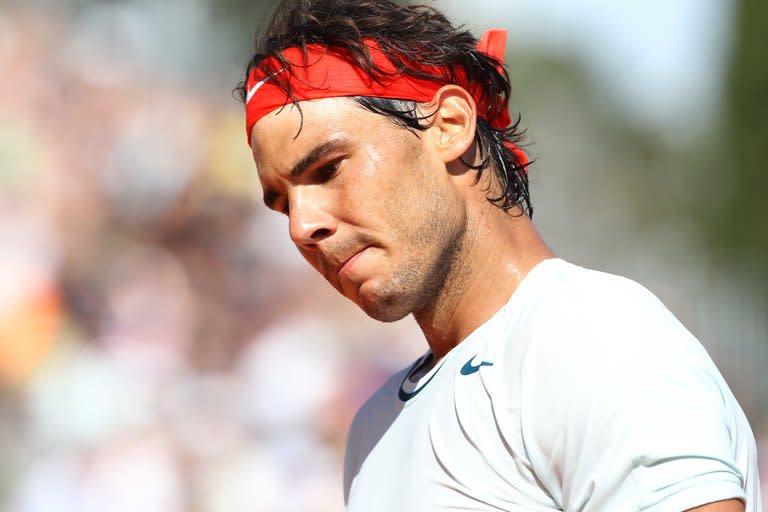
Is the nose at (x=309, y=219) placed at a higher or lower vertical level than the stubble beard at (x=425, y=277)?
higher

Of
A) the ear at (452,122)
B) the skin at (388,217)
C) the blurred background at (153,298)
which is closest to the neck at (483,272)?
the skin at (388,217)

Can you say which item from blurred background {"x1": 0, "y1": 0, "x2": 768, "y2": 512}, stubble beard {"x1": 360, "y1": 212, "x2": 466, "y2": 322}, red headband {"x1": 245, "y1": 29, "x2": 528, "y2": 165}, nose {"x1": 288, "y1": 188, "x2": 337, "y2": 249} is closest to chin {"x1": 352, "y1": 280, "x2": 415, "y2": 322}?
stubble beard {"x1": 360, "y1": 212, "x2": 466, "y2": 322}

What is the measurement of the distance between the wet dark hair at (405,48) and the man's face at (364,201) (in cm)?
6

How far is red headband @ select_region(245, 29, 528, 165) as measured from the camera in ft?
6.28

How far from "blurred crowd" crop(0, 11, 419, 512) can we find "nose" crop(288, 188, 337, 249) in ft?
10.4

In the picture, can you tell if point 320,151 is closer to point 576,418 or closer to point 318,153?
point 318,153

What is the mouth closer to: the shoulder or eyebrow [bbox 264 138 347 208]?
A: eyebrow [bbox 264 138 347 208]

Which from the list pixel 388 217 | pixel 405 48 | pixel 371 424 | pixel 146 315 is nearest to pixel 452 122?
pixel 405 48

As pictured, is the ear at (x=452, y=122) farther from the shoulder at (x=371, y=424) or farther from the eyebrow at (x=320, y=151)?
the shoulder at (x=371, y=424)

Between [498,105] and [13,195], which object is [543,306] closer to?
[498,105]

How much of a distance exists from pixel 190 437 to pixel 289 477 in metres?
0.56

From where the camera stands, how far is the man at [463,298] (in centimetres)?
137

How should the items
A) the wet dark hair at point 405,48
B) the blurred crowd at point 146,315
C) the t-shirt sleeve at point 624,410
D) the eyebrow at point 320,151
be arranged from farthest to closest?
the blurred crowd at point 146,315 < the wet dark hair at point 405,48 < the eyebrow at point 320,151 < the t-shirt sleeve at point 624,410

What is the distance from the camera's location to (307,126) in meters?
1.87
